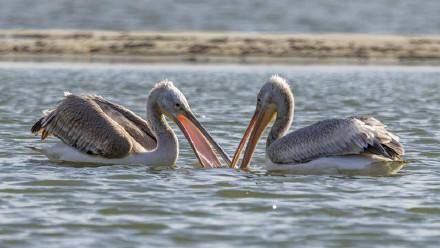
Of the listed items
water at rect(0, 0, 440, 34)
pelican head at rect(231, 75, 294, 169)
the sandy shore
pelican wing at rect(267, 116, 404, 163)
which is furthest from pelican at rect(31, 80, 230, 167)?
water at rect(0, 0, 440, 34)

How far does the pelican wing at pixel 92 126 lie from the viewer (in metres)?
9.13

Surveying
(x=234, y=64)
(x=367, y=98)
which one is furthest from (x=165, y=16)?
(x=367, y=98)

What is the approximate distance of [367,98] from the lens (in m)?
15.5

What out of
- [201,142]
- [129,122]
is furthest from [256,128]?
[129,122]

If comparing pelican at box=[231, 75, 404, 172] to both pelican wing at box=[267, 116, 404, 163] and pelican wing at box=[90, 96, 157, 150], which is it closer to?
pelican wing at box=[267, 116, 404, 163]

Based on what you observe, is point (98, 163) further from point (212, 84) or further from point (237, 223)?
point (212, 84)

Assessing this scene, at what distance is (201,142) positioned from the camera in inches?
364

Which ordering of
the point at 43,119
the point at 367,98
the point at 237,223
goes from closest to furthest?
the point at 237,223, the point at 43,119, the point at 367,98

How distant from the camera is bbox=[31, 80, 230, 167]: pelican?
9.16 metres

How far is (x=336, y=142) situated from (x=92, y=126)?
6.21 feet

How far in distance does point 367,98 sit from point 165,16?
13567mm

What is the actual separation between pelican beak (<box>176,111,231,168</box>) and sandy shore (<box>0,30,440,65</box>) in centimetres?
1189

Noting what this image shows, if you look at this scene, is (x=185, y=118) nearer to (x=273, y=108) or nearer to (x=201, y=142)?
(x=201, y=142)

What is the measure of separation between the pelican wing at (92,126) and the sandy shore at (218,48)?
11613 mm
